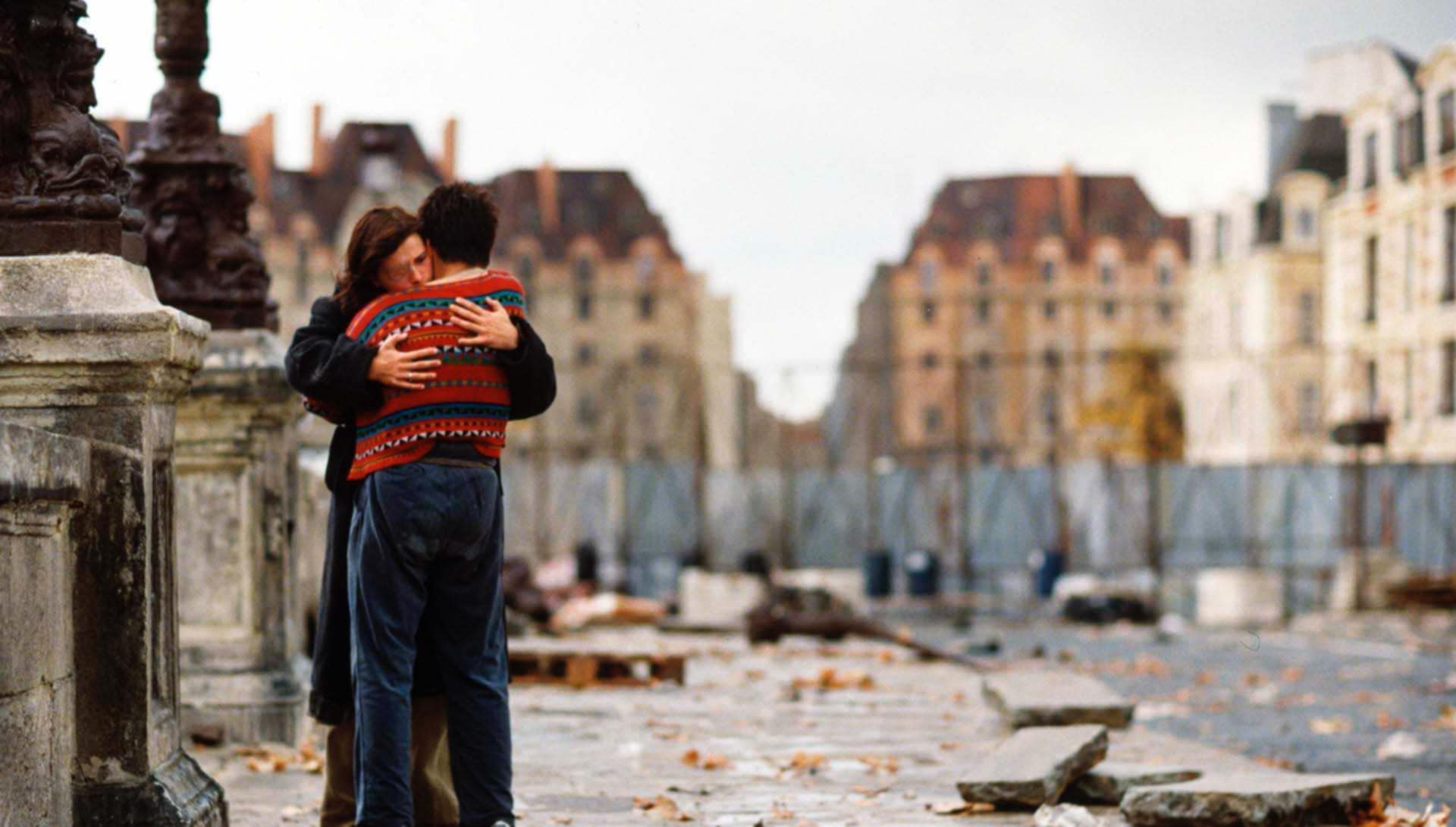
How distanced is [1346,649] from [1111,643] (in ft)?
9.56

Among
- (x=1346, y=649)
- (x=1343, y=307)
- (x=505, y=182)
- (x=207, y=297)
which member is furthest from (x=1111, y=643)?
(x=505, y=182)

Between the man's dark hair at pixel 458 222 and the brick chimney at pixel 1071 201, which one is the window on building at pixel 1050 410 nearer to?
the brick chimney at pixel 1071 201

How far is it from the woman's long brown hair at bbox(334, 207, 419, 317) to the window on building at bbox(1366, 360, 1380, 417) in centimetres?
4240

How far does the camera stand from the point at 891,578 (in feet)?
122

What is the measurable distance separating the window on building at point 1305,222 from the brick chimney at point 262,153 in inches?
1206

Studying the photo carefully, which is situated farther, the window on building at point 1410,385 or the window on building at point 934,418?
the window on building at point 934,418

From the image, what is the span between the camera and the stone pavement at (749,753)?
6.60 m

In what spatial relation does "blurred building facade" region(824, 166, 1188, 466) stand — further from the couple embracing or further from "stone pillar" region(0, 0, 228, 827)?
"stone pillar" region(0, 0, 228, 827)

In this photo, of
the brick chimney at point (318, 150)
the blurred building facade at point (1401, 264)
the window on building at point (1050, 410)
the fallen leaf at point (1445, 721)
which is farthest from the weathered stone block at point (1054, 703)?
the window on building at point (1050, 410)

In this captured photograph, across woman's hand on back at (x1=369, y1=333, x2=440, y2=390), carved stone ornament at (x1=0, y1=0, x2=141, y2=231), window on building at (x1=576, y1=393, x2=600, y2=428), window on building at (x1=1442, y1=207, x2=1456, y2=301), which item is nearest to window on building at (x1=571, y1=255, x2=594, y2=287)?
window on building at (x1=576, y1=393, x2=600, y2=428)

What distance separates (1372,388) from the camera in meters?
47.0

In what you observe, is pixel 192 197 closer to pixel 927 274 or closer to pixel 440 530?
pixel 440 530

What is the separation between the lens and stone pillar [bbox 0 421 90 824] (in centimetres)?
412

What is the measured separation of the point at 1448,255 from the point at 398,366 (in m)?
40.9
